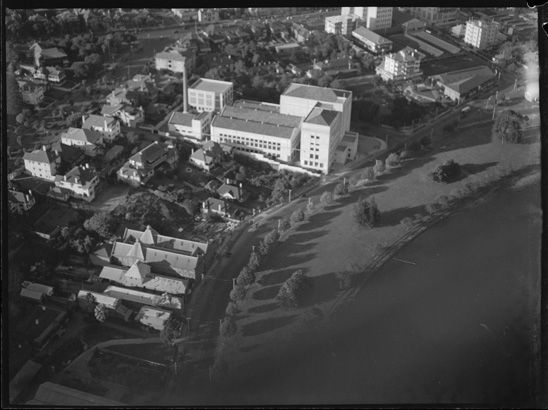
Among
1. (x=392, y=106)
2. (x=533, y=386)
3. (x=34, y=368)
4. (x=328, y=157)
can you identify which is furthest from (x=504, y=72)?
(x=34, y=368)

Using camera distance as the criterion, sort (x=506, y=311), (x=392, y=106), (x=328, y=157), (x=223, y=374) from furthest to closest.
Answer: (x=392, y=106) < (x=328, y=157) < (x=506, y=311) < (x=223, y=374)

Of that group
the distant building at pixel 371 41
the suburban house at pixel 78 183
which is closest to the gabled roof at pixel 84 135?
the suburban house at pixel 78 183

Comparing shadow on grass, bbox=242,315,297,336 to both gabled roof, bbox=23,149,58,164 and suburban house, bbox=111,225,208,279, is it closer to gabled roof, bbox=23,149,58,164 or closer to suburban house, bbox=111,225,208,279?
suburban house, bbox=111,225,208,279

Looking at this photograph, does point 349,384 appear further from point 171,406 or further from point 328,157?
point 328,157

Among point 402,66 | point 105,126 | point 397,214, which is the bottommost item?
point 397,214

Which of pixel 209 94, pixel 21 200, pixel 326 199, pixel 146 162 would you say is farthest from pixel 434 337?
pixel 209 94

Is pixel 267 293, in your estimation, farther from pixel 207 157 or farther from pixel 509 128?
pixel 509 128
